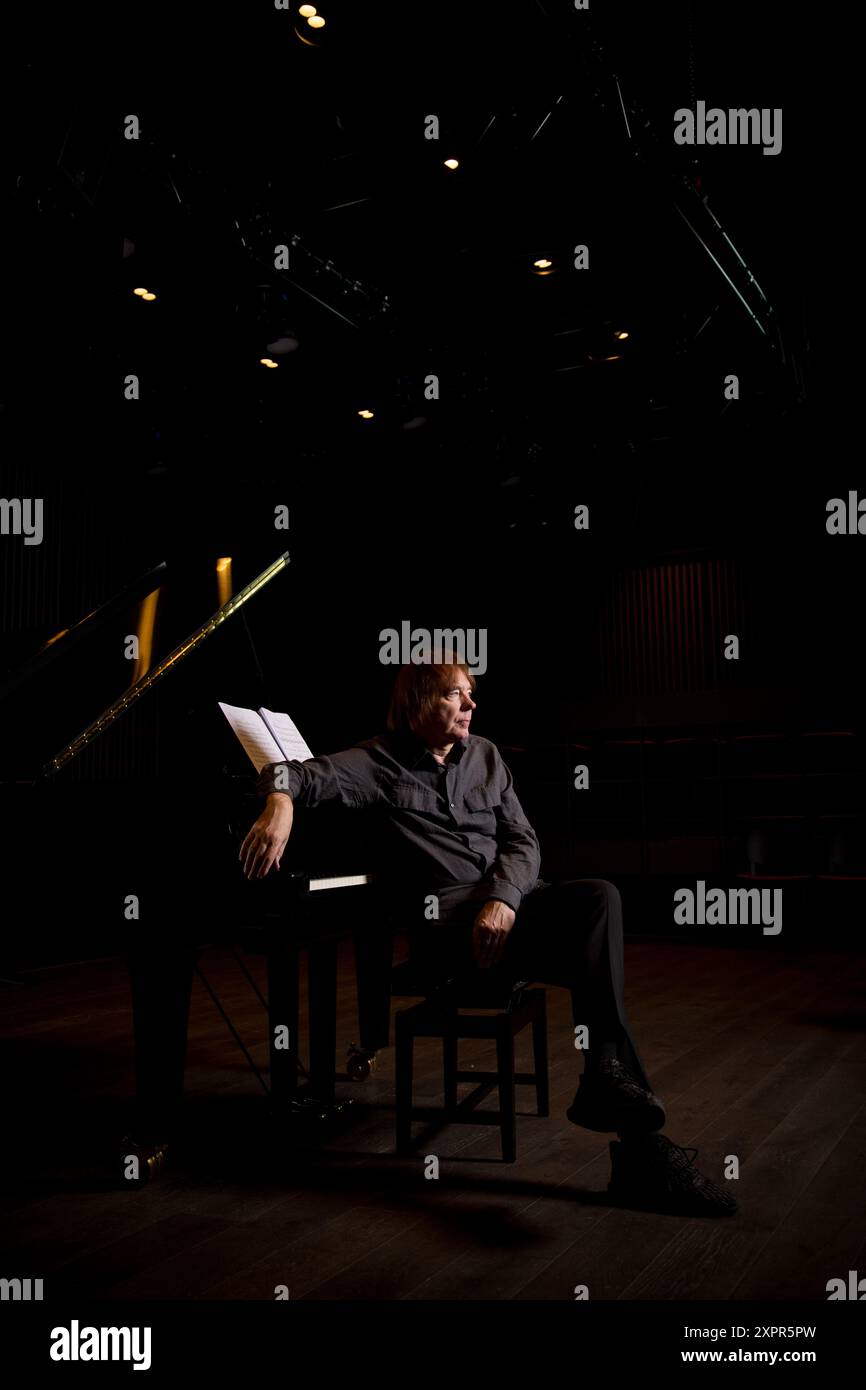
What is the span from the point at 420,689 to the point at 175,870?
2.68ft

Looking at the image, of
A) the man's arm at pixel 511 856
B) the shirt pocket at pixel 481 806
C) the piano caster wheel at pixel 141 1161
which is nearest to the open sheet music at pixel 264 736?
the shirt pocket at pixel 481 806

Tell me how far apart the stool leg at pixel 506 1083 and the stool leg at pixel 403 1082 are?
0.77 ft

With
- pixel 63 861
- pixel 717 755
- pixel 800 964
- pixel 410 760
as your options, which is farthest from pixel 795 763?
pixel 63 861

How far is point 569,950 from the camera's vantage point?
2.35 metres

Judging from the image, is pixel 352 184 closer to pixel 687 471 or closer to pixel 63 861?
pixel 63 861

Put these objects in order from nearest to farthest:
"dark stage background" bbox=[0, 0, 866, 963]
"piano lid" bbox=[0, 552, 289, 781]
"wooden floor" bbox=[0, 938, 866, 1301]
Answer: "wooden floor" bbox=[0, 938, 866, 1301]
"piano lid" bbox=[0, 552, 289, 781]
"dark stage background" bbox=[0, 0, 866, 963]

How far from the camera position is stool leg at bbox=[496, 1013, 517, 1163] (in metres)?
2.38

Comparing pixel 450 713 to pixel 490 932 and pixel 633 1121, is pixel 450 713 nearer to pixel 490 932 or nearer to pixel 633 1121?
pixel 490 932

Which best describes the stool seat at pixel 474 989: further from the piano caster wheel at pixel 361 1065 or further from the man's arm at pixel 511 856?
the piano caster wheel at pixel 361 1065

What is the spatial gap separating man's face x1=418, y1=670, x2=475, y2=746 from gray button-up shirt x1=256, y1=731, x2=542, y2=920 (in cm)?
4

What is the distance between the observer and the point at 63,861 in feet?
8.23

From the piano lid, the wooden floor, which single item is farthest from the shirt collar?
the wooden floor

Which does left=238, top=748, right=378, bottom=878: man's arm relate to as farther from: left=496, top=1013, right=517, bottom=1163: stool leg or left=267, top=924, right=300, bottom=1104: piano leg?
left=496, top=1013, right=517, bottom=1163: stool leg

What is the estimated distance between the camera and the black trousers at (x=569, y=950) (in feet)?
7.30
